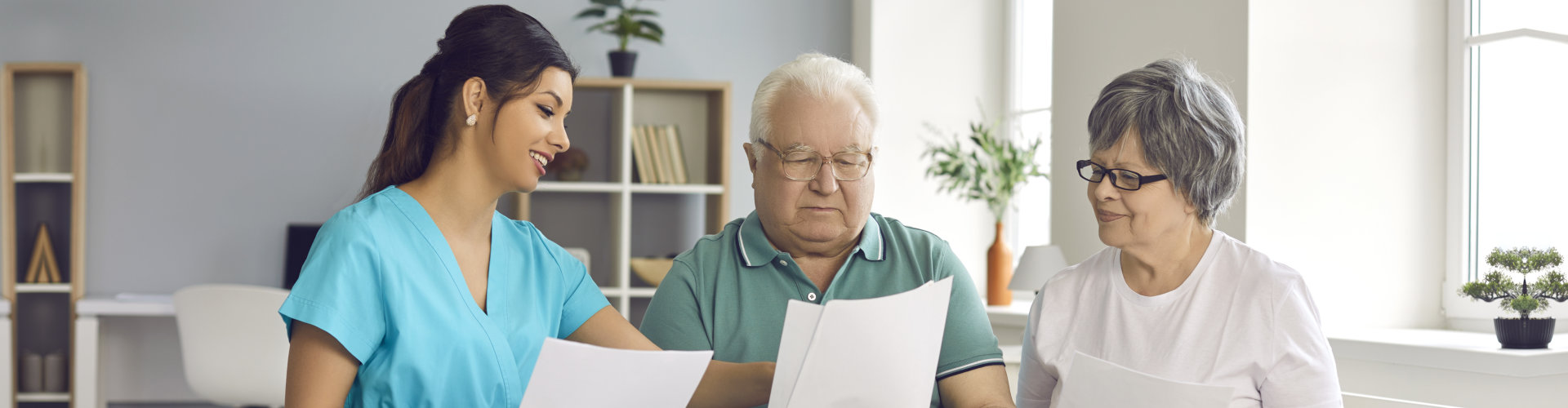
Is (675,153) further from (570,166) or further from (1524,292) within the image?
(1524,292)

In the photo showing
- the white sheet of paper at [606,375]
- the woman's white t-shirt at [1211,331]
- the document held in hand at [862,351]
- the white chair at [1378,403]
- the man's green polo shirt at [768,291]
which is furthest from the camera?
the white chair at [1378,403]

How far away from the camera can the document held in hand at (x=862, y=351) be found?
0.96 m

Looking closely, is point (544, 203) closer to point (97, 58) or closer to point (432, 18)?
point (432, 18)

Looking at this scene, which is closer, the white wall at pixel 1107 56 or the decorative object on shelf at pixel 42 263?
the white wall at pixel 1107 56

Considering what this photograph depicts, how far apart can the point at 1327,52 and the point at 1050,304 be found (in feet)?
6.61

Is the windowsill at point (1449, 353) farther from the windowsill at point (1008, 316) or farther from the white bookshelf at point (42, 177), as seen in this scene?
the white bookshelf at point (42, 177)

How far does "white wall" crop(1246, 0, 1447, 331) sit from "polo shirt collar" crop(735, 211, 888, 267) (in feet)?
6.15

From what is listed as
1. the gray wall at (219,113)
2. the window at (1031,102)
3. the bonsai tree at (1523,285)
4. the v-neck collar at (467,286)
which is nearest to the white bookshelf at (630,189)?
the gray wall at (219,113)

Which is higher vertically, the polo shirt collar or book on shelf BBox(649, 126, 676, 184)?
book on shelf BBox(649, 126, 676, 184)

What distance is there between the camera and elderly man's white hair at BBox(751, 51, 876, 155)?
1.36m

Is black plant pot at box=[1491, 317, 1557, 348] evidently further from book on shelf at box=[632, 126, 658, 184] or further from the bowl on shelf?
book on shelf at box=[632, 126, 658, 184]

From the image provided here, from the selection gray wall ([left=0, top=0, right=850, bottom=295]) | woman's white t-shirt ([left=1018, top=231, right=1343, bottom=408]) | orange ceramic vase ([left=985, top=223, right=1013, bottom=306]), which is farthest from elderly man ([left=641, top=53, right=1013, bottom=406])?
gray wall ([left=0, top=0, right=850, bottom=295])

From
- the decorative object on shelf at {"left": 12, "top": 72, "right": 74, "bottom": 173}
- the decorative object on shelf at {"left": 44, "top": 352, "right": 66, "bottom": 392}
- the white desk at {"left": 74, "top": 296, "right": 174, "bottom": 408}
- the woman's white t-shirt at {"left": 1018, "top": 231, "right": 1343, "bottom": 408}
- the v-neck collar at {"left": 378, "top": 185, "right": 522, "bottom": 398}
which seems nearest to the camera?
the v-neck collar at {"left": 378, "top": 185, "right": 522, "bottom": 398}

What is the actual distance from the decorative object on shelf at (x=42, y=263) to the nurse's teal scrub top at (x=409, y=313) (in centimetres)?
386
